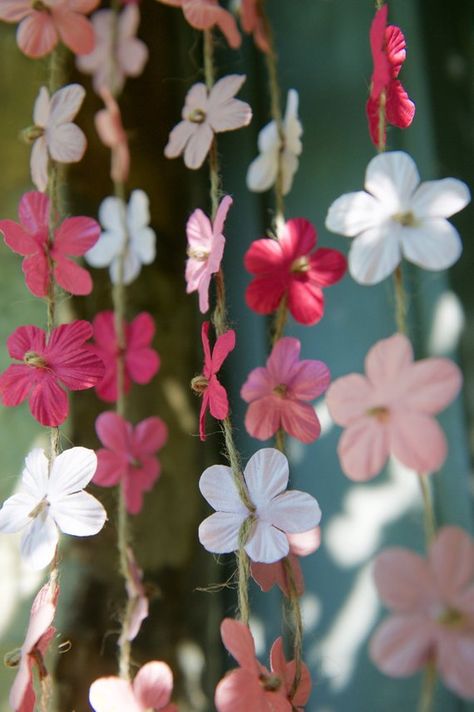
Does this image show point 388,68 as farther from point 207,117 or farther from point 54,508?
point 54,508

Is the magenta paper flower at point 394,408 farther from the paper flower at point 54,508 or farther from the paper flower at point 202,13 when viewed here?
the paper flower at point 202,13

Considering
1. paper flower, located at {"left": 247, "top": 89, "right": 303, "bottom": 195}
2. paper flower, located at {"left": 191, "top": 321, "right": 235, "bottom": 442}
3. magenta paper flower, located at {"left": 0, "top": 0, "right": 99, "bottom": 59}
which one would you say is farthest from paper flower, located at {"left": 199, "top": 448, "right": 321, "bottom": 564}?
magenta paper flower, located at {"left": 0, "top": 0, "right": 99, "bottom": 59}

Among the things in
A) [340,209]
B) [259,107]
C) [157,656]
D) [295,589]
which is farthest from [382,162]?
[157,656]

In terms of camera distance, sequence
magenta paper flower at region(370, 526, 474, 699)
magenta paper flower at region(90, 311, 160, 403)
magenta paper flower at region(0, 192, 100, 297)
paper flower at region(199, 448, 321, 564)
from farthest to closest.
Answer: magenta paper flower at region(90, 311, 160, 403)
magenta paper flower at region(0, 192, 100, 297)
paper flower at region(199, 448, 321, 564)
magenta paper flower at region(370, 526, 474, 699)

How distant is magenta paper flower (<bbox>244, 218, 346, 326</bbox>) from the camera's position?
552 mm

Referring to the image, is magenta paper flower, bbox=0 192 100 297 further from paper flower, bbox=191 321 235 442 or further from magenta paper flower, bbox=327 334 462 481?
magenta paper flower, bbox=327 334 462 481

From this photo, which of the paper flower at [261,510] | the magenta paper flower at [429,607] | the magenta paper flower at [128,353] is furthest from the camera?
the magenta paper flower at [128,353]

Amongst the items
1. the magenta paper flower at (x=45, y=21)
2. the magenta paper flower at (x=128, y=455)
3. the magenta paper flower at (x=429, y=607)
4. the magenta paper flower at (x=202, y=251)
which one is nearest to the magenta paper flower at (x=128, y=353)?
the magenta paper flower at (x=128, y=455)

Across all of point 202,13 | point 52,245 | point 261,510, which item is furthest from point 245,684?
point 202,13

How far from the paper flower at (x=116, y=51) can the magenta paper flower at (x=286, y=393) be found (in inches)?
16.2

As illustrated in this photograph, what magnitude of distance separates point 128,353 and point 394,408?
1.17 ft

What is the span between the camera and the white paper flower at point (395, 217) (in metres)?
0.44

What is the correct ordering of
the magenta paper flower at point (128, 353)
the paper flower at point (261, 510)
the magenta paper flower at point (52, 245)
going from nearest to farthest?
1. the paper flower at point (261, 510)
2. the magenta paper flower at point (52, 245)
3. the magenta paper flower at point (128, 353)

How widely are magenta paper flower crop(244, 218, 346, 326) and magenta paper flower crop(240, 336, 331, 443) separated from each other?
4 centimetres
